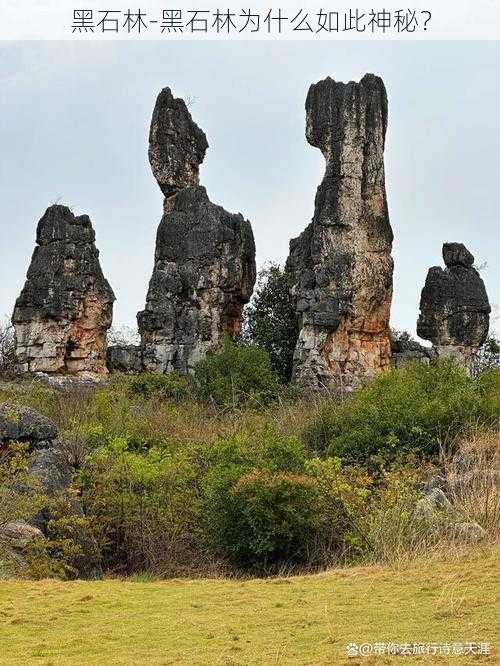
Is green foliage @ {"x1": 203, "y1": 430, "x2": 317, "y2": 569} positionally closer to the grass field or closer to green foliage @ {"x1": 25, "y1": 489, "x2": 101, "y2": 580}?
green foliage @ {"x1": 25, "y1": 489, "x2": 101, "y2": 580}

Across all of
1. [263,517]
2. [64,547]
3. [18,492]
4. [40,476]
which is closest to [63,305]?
[40,476]

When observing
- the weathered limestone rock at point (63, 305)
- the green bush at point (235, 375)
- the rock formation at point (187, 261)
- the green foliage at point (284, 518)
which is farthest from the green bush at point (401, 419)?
the weathered limestone rock at point (63, 305)

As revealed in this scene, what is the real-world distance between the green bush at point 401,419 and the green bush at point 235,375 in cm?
776

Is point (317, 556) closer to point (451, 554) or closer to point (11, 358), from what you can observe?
point (451, 554)

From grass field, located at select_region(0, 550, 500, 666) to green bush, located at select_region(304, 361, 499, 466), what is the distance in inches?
317

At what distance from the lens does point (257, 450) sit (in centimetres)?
1551

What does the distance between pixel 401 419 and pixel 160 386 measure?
1188 cm

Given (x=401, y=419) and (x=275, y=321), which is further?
(x=275, y=321)

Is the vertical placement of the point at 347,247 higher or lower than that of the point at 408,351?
higher

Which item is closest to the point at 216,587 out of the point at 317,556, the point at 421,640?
the point at 421,640

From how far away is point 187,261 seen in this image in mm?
32875

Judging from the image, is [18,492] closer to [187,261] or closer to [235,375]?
[235,375]

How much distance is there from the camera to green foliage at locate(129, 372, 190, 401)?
28.7 meters

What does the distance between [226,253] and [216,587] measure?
952 inches
